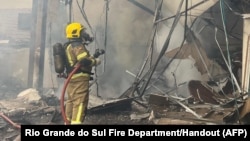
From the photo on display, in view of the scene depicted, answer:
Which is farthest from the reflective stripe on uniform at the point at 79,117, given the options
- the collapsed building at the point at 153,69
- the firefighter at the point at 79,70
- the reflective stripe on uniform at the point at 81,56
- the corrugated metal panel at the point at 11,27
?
the corrugated metal panel at the point at 11,27

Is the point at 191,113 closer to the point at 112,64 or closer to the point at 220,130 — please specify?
the point at 220,130

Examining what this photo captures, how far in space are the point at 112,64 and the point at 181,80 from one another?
391cm

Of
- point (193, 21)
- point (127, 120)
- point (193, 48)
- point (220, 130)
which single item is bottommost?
point (127, 120)

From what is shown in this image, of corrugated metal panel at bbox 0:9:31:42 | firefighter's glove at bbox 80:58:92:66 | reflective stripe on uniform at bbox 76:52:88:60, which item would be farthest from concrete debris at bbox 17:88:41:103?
corrugated metal panel at bbox 0:9:31:42

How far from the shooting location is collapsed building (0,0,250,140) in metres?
7.26

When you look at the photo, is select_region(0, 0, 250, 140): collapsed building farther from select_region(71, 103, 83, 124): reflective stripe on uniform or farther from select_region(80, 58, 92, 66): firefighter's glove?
select_region(80, 58, 92, 66): firefighter's glove

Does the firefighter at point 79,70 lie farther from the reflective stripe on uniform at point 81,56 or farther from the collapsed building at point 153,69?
the collapsed building at point 153,69

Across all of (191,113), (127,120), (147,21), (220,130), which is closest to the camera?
(220,130)

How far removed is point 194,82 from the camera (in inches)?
307

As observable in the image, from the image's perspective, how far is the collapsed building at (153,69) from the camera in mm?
7258

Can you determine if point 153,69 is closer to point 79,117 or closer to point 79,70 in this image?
point 79,70

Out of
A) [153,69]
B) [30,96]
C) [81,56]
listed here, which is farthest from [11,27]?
[81,56]

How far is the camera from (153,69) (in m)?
8.05

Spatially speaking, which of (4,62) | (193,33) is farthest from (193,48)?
(4,62)
